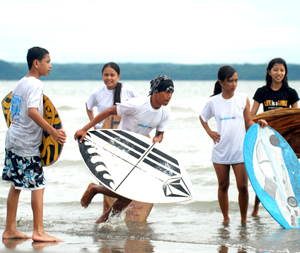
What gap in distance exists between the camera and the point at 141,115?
4.37 meters

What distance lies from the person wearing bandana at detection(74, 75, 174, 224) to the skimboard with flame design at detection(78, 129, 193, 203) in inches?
4.6

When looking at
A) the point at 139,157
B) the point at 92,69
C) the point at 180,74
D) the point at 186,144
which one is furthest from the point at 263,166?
the point at 92,69

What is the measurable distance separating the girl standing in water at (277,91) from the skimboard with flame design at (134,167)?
148 cm

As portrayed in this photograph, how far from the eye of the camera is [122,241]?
4.02 meters

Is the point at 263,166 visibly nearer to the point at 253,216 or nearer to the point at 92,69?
the point at 253,216

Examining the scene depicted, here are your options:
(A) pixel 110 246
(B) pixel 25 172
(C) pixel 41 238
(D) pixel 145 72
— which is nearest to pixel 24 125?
(B) pixel 25 172

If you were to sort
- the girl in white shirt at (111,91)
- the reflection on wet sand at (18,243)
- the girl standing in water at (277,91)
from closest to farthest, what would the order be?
1. the reflection on wet sand at (18,243)
2. the girl standing in water at (277,91)
3. the girl in white shirt at (111,91)

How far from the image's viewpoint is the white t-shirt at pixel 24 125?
3711 mm

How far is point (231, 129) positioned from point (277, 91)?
0.93 m

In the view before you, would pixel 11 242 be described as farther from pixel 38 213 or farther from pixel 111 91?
pixel 111 91

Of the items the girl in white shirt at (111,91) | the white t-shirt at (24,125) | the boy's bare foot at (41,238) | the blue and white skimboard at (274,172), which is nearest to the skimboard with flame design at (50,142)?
the white t-shirt at (24,125)

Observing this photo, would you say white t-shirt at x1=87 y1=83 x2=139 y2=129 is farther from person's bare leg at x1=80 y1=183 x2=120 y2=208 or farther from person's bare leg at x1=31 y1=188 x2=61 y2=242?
person's bare leg at x1=31 y1=188 x2=61 y2=242

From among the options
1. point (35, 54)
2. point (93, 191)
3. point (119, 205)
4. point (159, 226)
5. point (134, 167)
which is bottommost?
point (159, 226)

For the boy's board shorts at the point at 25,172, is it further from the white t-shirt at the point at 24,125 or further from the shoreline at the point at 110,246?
the shoreline at the point at 110,246
